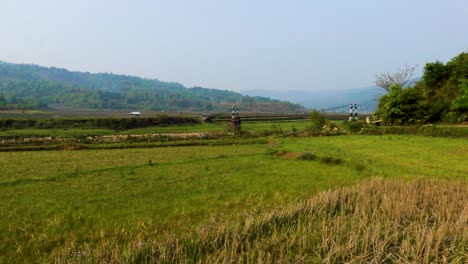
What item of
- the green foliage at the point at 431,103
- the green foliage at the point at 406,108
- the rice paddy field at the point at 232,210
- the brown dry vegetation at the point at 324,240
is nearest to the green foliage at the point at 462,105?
the green foliage at the point at 431,103


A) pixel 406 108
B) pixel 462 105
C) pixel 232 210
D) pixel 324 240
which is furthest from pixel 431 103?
pixel 324 240

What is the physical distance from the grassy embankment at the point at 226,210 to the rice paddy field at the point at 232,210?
27 mm

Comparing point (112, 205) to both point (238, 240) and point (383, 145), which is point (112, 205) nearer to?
point (238, 240)

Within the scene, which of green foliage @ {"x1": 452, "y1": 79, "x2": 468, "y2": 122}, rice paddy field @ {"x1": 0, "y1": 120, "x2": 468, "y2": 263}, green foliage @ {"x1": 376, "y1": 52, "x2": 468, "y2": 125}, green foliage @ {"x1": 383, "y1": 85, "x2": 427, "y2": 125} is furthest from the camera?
green foliage @ {"x1": 383, "y1": 85, "x2": 427, "y2": 125}

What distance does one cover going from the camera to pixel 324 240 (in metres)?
5.61

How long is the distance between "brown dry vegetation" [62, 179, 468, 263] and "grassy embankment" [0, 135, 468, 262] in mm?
23

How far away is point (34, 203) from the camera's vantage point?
9203 millimetres

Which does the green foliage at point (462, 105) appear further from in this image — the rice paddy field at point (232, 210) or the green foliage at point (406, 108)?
the rice paddy field at point (232, 210)

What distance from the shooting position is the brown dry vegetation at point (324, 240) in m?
5.16

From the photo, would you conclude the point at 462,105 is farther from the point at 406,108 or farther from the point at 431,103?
the point at 406,108

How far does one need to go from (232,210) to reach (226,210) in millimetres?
145

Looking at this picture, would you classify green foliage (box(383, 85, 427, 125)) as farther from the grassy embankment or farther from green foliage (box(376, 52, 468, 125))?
the grassy embankment

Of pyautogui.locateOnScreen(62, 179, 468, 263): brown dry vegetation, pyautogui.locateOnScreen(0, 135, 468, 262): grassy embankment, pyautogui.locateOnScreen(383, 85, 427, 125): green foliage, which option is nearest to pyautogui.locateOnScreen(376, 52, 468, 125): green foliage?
pyautogui.locateOnScreen(383, 85, 427, 125): green foliage

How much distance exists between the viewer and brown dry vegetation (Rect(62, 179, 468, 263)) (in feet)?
16.9
